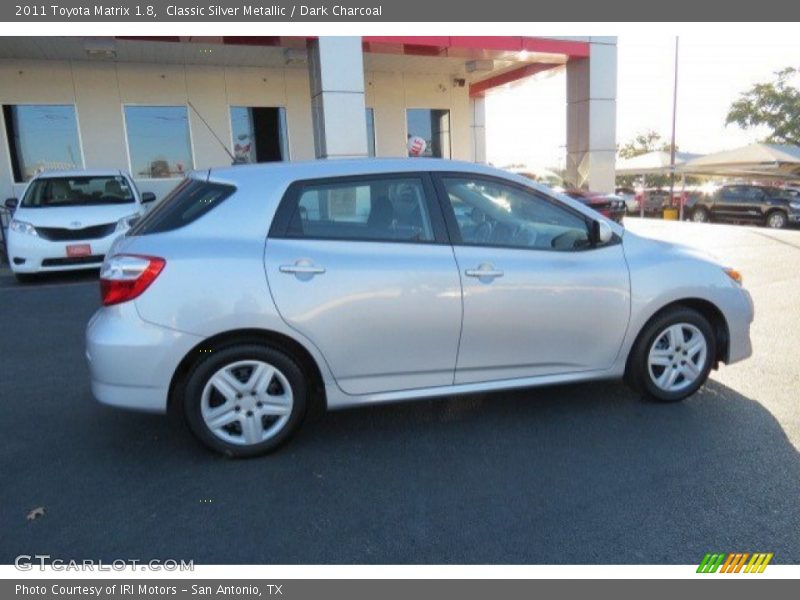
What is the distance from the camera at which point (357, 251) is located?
3.28 meters

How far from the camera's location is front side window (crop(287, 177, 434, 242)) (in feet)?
10.9

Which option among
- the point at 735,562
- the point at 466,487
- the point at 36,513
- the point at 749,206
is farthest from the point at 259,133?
the point at 749,206

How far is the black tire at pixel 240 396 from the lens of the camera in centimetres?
317

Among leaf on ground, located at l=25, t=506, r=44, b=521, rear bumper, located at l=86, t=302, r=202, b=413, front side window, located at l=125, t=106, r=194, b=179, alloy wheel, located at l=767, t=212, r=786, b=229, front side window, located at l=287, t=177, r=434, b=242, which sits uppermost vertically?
front side window, located at l=125, t=106, r=194, b=179

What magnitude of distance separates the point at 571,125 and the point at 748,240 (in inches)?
208

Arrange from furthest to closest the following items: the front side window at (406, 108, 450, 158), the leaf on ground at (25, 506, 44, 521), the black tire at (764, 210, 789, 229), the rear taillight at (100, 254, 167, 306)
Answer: the black tire at (764, 210, 789, 229) → the front side window at (406, 108, 450, 158) → the rear taillight at (100, 254, 167, 306) → the leaf on ground at (25, 506, 44, 521)

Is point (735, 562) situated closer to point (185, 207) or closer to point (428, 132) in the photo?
point (185, 207)

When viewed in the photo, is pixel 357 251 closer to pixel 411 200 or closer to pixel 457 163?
pixel 411 200

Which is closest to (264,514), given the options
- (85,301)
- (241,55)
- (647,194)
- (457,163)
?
(457,163)

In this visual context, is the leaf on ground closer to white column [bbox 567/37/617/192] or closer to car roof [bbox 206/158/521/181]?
car roof [bbox 206/158/521/181]

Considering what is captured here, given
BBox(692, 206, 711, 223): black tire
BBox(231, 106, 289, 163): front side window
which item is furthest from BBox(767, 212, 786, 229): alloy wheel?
BBox(231, 106, 289, 163): front side window

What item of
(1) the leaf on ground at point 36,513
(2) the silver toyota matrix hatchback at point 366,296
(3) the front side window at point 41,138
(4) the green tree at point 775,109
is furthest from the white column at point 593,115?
(4) the green tree at point 775,109

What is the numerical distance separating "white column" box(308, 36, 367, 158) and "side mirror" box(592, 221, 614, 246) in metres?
8.22

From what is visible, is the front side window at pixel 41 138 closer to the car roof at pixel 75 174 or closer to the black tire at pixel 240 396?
the car roof at pixel 75 174
